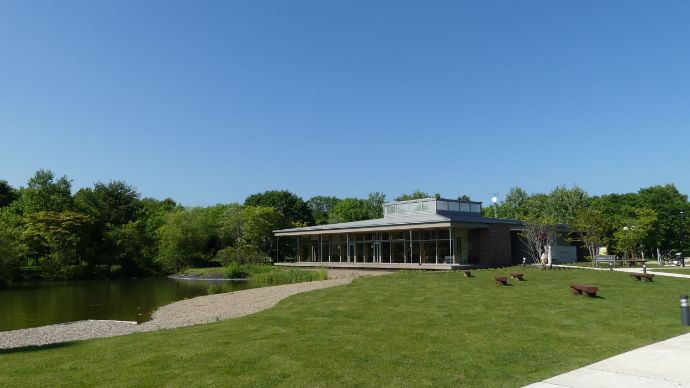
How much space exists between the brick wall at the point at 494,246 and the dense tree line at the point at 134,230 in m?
10.3

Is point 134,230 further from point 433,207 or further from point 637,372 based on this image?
point 637,372

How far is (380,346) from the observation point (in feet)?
30.7

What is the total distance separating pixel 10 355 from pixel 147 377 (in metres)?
5.22

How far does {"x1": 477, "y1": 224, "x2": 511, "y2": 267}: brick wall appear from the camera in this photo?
33281 mm

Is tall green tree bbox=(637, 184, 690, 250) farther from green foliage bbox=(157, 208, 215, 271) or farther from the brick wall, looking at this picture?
green foliage bbox=(157, 208, 215, 271)

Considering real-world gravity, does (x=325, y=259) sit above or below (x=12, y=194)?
below

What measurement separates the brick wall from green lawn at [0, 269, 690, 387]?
56.2ft

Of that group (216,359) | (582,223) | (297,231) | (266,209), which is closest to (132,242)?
(266,209)

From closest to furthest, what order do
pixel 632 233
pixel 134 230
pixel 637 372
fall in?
pixel 637 372 → pixel 632 233 → pixel 134 230

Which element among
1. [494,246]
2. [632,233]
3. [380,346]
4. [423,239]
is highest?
[632,233]

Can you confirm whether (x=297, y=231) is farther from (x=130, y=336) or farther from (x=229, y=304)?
(x=130, y=336)

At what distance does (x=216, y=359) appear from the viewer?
8.51 m

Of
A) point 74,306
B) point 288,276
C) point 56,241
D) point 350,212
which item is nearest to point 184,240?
point 56,241

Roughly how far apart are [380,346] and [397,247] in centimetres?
2839
